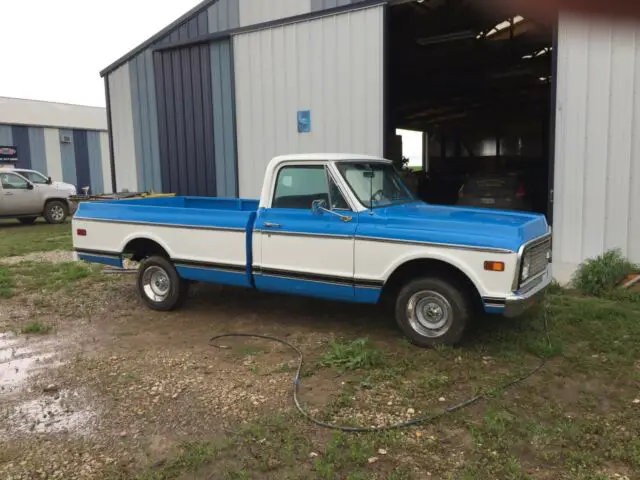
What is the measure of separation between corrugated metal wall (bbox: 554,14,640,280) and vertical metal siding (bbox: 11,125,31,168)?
28029mm

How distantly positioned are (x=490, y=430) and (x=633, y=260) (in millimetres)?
4784

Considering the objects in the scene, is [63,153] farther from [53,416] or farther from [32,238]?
[53,416]

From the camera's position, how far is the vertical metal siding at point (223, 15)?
35.2 ft

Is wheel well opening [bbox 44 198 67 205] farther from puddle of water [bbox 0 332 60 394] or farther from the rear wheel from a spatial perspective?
puddle of water [bbox 0 332 60 394]

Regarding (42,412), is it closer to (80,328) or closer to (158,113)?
(80,328)

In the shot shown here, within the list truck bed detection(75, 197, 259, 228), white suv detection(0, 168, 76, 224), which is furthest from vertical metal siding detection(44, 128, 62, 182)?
truck bed detection(75, 197, 259, 228)

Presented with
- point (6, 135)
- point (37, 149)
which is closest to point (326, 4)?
point (6, 135)

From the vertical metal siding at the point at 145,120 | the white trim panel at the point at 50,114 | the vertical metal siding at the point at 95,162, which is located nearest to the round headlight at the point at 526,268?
the vertical metal siding at the point at 145,120

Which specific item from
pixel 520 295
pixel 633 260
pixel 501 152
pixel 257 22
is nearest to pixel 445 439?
pixel 520 295

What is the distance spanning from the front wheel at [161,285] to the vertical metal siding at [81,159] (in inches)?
1058

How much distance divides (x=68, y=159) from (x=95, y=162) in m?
1.69

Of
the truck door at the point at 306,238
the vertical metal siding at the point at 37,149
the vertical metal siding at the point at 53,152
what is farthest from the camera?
the vertical metal siding at the point at 53,152

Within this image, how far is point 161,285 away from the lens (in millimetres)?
7102

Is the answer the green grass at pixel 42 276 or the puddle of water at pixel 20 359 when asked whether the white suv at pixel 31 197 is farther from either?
the puddle of water at pixel 20 359
